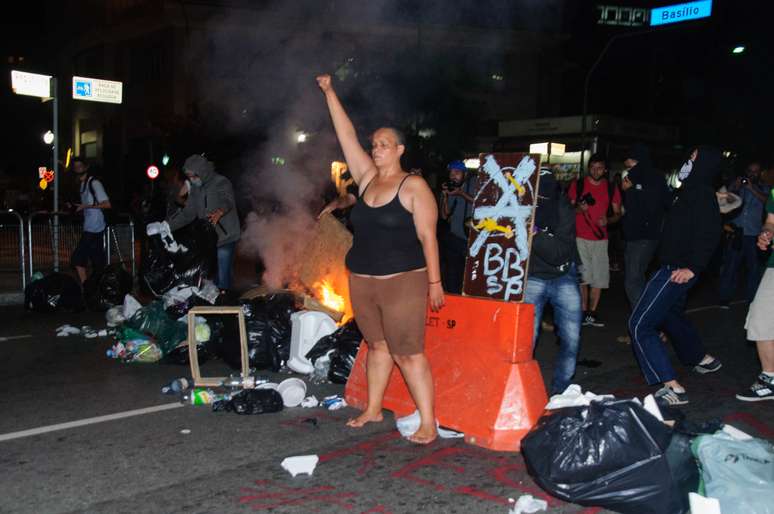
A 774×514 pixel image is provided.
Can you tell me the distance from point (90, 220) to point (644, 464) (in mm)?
7826

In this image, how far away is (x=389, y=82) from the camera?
20016 mm

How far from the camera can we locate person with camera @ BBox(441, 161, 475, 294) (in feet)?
25.8

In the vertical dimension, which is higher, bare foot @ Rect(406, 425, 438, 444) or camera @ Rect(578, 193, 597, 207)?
camera @ Rect(578, 193, 597, 207)

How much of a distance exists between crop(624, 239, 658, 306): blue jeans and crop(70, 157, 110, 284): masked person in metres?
Answer: 6.24

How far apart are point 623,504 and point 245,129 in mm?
13245

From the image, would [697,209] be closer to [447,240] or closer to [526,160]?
[526,160]

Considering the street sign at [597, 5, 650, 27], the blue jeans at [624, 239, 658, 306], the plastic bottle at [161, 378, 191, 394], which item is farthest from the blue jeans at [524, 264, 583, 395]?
the street sign at [597, 5, 650, 27]

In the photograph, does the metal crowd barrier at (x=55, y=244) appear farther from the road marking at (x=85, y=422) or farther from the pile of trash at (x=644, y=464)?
the pile of trash at (x=644, y=464)

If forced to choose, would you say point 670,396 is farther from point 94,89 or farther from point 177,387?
point 94,89

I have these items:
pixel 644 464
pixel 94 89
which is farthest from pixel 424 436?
pixel 94 89

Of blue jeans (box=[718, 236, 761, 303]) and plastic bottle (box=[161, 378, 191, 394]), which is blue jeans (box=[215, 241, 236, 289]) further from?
blue jeans (box=[718, 236, 761, 303])

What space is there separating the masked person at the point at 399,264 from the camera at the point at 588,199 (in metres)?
4.08

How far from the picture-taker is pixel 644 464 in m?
2.96

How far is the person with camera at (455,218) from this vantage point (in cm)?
788
